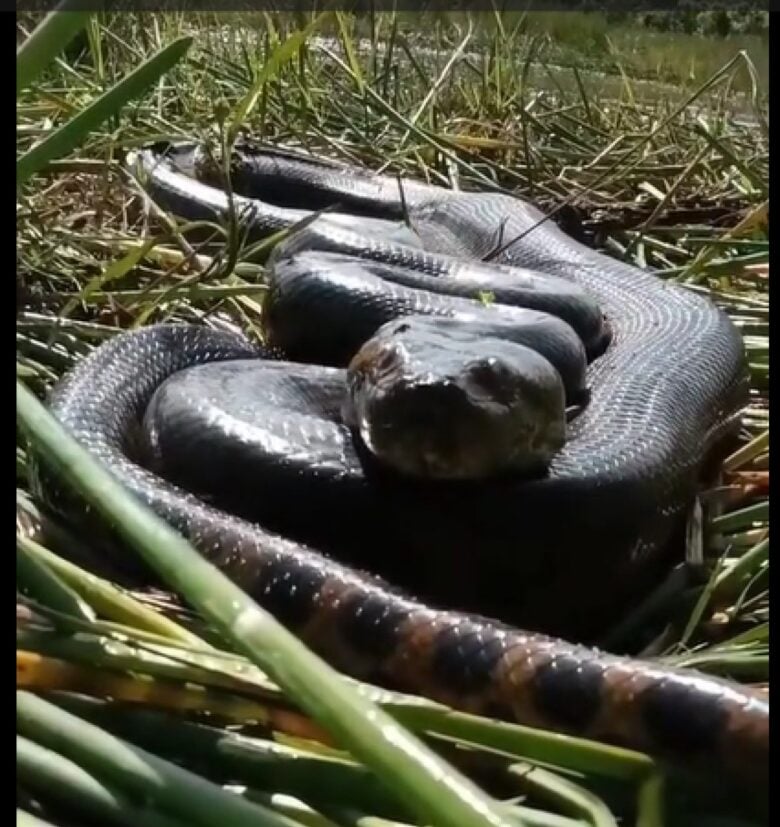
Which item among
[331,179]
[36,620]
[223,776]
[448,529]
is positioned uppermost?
[36,620]

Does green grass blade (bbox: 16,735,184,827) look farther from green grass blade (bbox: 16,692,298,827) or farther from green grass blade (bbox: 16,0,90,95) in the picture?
green grass blade (bbox: 16,0,90,95)

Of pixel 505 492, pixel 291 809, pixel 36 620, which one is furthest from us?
pixel 505 492

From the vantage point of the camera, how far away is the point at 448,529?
7.16 ft

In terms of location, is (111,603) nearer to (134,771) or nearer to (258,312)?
(134,771)

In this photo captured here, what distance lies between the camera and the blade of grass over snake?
1032 millimetres

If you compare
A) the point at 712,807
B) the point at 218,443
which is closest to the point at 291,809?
the point at 712,807

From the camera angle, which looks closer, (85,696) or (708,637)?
(85,696)

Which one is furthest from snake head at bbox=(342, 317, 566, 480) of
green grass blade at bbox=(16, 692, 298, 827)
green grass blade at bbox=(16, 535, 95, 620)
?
green grass blade at bbox=(16, 692, 298, 827)

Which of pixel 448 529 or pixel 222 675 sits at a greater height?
pixel 222 675

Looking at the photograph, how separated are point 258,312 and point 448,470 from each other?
51.5 inches

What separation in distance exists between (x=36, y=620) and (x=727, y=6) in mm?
15049

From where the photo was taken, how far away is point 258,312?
11.3ft

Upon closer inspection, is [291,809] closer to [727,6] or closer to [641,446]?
[641,446]

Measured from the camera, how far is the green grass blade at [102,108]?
1.34 m
